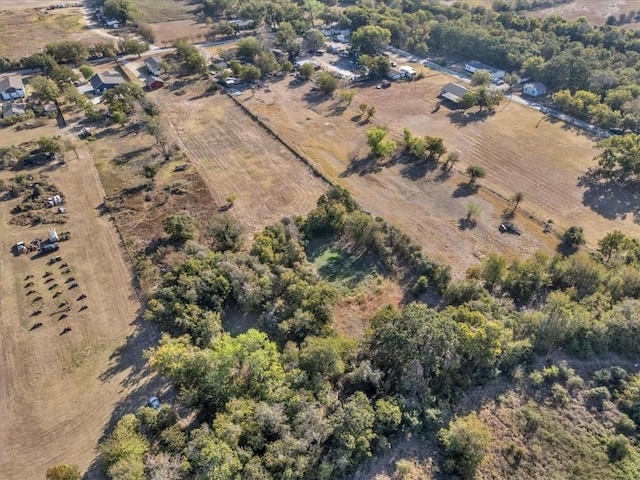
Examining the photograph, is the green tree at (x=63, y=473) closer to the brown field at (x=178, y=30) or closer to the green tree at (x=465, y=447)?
the green tree at (x=465, y=447)

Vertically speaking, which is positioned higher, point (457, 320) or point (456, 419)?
point (457, 320)

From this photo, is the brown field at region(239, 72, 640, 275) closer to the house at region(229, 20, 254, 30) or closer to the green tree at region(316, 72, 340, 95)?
the green tree at region(316, 72, 340, 95)

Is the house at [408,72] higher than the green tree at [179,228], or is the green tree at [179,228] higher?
the house at [408,72]

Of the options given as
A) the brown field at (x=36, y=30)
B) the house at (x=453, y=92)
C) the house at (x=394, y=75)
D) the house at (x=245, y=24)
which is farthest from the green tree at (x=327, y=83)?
the brown field at (x=36, y=30)

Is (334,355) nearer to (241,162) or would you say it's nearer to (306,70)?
(241,162)

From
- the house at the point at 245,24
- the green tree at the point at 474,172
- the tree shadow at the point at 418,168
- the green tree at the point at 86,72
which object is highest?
the house at the point at 245,24

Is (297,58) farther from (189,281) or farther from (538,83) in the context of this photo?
(189,281)

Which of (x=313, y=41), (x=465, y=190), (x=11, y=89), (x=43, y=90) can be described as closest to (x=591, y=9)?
(x=313, y=41)

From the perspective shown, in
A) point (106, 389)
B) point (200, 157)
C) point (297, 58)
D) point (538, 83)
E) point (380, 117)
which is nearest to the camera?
point (106, 389)

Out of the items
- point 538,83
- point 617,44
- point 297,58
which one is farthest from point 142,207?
point 617,44
